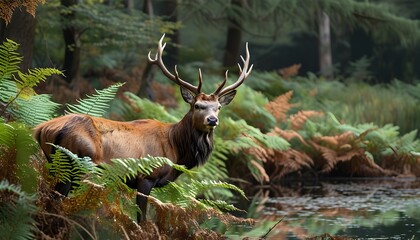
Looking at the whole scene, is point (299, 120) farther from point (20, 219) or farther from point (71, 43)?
point (20, 219)

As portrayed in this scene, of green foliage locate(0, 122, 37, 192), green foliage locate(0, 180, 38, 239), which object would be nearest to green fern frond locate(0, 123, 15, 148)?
green foliage locate(0, 122, 37, 192)

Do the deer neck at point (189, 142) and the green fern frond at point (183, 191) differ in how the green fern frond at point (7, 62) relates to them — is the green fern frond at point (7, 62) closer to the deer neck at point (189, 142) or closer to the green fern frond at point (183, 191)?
the green fern frond at point (183, 191)

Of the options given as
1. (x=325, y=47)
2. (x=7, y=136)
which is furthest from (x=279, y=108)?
(x=325, y=47)

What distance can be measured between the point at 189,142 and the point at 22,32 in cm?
332

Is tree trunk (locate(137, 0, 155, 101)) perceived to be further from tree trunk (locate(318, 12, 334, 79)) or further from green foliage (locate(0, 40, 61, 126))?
tree trunk (locate(318, 12, 334, 79))

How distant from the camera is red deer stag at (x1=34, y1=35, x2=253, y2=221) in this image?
25.5 ft

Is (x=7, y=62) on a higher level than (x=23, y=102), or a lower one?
higher

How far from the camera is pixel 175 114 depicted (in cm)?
1517

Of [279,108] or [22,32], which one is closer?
[22,32]

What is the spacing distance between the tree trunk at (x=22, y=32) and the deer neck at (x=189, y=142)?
300cm

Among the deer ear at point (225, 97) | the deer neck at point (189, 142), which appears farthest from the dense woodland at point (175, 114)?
the deer ear at point (225, 97)

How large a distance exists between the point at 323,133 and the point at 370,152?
90cm

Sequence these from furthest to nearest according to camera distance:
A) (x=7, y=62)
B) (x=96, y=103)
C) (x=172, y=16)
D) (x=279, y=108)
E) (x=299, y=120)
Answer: (x=172, y=16), (x=279, y=108), (x=299, y=120), (x=96, y=103), (x=7, y=62)

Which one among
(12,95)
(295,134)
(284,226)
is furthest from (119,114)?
(12,95)
